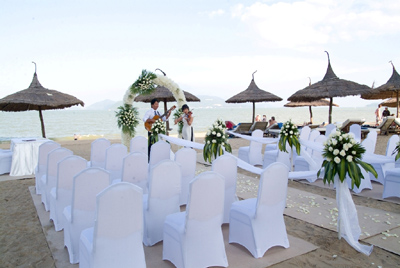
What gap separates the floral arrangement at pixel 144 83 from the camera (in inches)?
345

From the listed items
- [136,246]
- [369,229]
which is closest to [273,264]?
[136,246]

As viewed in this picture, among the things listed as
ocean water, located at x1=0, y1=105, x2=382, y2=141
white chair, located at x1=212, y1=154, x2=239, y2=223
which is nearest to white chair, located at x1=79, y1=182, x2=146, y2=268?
white chair, located at x1=212, y1=154, x2=239, y2=223

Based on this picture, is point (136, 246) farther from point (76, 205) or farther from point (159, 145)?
point (159, 145)

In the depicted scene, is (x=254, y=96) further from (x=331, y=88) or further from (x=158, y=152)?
(x=158, y=152)

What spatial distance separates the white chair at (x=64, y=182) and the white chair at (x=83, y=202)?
0.79 meters

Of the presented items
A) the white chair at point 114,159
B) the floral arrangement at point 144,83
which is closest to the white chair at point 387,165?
the white chair at point 114,159

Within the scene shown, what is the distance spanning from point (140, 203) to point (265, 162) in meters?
5.45

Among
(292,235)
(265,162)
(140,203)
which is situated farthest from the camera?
(265,162)

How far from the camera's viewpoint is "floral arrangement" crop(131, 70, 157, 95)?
28.7ft

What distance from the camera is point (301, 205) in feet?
15.8

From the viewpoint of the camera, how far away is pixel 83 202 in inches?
118

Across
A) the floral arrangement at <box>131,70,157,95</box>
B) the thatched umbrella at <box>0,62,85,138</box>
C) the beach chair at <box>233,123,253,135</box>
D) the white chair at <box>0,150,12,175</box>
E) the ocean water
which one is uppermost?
the floral arrangement at <box>131,70,157,95</box>

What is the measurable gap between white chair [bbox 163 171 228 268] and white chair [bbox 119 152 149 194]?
1434mm

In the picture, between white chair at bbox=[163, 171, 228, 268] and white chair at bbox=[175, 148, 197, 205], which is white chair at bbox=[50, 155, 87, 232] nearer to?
white chair at bbox=[175, 148, 197, 205]
